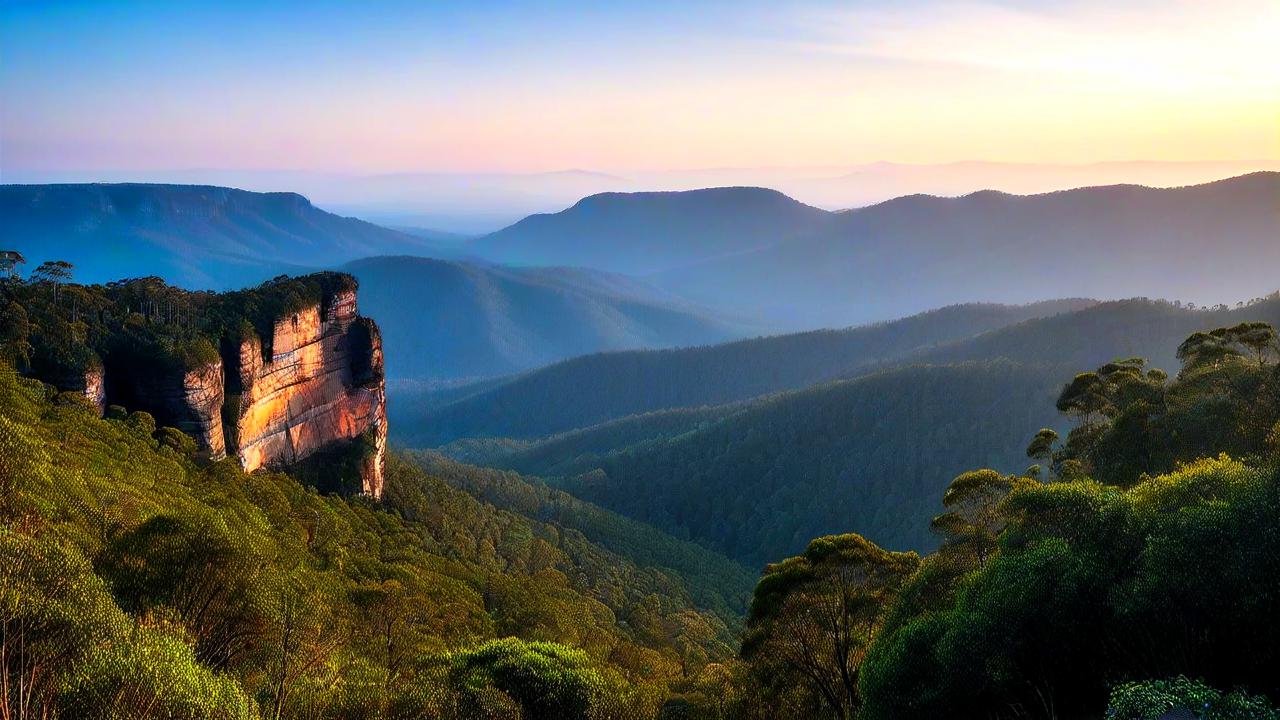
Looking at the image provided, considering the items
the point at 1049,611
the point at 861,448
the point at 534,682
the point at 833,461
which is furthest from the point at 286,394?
the point at 861,448

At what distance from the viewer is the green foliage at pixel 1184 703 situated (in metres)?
12.8

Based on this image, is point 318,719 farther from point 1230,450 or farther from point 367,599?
point 1230,450

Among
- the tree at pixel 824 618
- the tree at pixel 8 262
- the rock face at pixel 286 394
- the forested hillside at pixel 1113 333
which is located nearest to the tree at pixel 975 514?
the tree at pixel 824 618

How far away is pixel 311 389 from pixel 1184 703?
6517 centimetres

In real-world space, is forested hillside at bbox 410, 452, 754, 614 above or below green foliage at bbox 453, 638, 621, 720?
below

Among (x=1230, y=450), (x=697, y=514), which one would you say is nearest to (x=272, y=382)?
(x=1230, y=450)

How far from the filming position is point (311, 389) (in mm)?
65625

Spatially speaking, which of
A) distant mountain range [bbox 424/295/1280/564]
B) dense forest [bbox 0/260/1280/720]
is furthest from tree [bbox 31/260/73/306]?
distant mountain range [bbox 424/295/1280/564]

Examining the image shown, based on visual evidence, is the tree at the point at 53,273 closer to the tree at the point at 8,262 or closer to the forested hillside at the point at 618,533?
the tree at the point at 8,262

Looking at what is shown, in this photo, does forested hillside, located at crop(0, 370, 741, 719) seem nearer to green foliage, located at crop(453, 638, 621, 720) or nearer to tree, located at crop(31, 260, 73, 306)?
green foliage, located at crop(453, 638, 621, 720)

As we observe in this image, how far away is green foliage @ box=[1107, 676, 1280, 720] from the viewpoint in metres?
12.8

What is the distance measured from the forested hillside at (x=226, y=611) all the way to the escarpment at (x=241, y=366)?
4158mm

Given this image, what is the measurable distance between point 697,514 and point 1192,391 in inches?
3939

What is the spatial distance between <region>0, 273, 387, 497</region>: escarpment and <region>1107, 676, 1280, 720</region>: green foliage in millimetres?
51248
